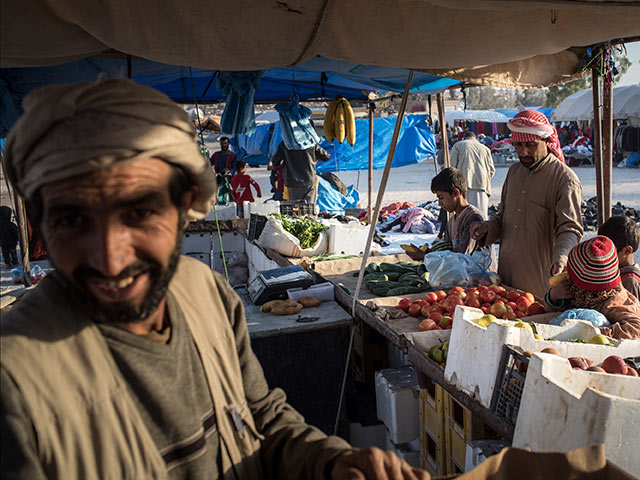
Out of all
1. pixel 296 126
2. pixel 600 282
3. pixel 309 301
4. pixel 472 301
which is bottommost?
pixel 309 301

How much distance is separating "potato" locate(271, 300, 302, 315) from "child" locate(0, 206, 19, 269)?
711 cm

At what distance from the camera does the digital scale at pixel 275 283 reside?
13.8ft

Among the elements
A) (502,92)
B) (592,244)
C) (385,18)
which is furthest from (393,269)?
(502,92)

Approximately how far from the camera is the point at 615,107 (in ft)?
71.1

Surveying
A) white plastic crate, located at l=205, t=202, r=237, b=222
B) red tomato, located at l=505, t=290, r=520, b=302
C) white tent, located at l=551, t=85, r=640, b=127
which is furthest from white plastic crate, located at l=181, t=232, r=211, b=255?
white tent, located at l=551, t=85, r=640, b=127

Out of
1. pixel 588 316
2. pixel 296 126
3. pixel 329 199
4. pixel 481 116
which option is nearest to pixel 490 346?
pixel 588 316

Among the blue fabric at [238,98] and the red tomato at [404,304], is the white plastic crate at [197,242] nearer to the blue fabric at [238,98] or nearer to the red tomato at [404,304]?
the blue fabric at [238,98]

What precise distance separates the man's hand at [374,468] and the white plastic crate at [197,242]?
6.48 meters

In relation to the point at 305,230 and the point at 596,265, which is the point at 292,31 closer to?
the point at 596,265

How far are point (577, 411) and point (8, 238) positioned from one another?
9.62 m

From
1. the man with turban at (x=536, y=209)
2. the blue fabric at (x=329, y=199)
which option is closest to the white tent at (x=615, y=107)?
the blue fabric at (x=329, y=199)

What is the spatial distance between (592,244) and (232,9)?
2021mm

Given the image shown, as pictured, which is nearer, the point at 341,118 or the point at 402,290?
the point at 402,290

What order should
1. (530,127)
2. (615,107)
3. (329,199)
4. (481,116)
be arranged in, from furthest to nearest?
(481,116)
(615,107)
(329,199)
(530,127)
